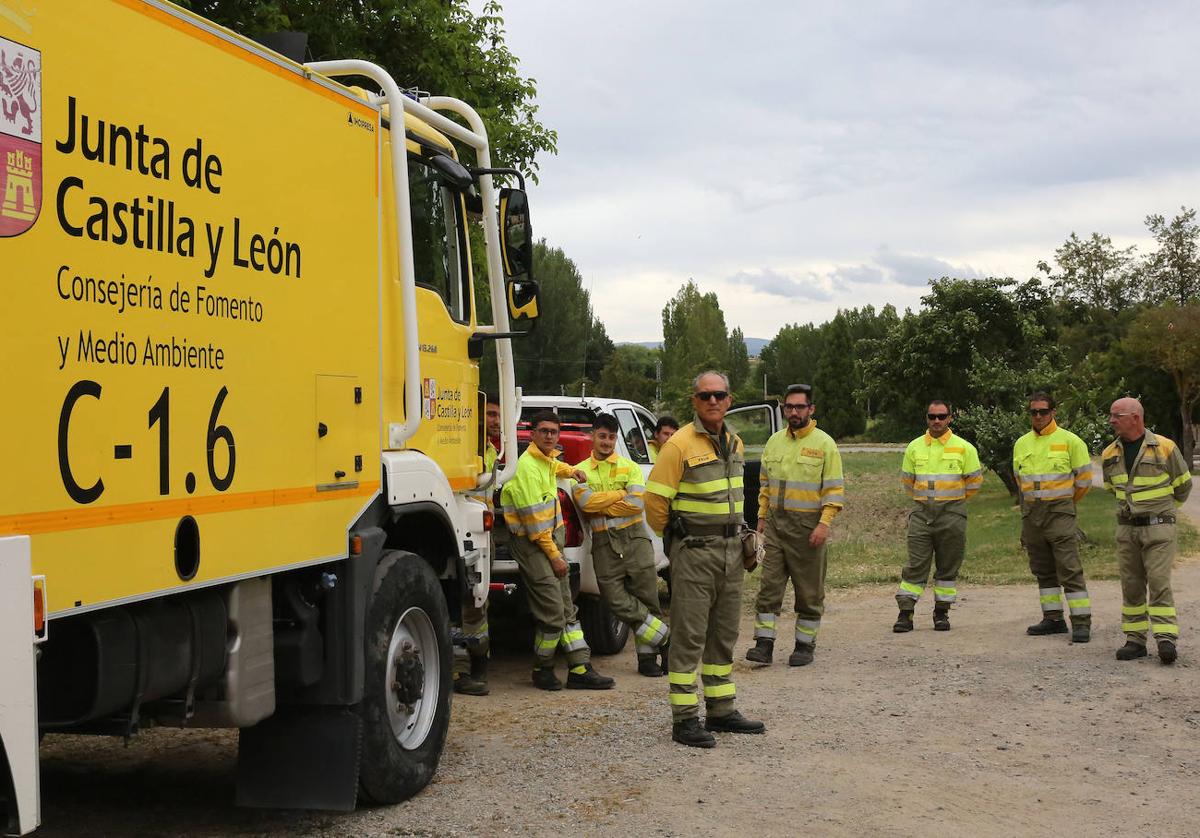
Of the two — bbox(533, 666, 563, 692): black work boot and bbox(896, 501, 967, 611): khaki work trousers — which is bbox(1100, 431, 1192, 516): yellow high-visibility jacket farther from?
bbox(533, 666, 563, 692): black work boot

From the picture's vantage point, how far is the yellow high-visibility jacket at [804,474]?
367 inches

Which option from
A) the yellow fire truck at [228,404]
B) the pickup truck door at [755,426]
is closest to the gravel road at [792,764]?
the yellow fire truck at [228,404]

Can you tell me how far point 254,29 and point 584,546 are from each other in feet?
20.8

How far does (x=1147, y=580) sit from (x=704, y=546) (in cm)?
416

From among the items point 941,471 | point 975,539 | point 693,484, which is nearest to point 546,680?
point 693,484

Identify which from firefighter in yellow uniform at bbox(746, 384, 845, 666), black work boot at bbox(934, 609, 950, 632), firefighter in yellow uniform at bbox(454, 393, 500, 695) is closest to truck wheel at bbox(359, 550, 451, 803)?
firefighter in yellow uniform at bbox(454, 393, 500, 695)

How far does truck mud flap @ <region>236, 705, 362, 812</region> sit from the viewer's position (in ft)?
17.2

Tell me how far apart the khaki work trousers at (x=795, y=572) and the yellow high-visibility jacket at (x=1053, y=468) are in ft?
7.35

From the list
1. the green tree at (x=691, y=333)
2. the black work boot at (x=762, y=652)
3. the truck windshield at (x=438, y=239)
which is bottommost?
the black work boot at (x=762, y=652)

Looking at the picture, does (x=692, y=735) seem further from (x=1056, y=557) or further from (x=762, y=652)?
(x=1056, y=557)

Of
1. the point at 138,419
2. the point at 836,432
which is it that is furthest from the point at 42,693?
the point at 836,432

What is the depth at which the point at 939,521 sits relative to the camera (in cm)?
1096

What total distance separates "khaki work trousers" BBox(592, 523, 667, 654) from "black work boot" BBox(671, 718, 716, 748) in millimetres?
1906

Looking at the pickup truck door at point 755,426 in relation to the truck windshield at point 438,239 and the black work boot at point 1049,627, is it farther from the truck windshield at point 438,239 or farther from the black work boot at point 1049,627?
the truck windshield at point 438,239
